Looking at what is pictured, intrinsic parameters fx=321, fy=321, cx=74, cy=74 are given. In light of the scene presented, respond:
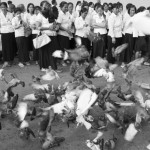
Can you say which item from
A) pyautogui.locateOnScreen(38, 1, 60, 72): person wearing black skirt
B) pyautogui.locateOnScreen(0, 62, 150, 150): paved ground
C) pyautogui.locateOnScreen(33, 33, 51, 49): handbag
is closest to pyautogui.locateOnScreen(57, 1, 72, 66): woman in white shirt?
pyautogui.locateOnScreen(38, 1, 60, 72): person wearing black skirt

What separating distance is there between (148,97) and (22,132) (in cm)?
200

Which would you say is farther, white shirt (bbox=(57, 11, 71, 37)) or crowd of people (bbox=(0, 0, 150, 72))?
white shirt (bbox=(57, 11, 71, 37))

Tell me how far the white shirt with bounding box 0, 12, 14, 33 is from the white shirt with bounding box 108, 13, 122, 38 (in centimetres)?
239

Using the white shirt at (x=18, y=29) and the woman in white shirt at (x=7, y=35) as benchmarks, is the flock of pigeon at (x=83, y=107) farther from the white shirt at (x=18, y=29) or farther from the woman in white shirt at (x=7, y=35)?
the woman in white shirt at (x=7, y=35)

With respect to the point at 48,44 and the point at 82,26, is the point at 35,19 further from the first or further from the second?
the point at 82,26

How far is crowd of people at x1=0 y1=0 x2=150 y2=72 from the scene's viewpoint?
753cm

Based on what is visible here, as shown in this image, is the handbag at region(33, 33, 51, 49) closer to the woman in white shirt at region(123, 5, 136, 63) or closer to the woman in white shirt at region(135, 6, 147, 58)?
the woman in white shirt at region(123, 5, 136, 63)

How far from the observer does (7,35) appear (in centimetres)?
780

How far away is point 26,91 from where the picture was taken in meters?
6.22

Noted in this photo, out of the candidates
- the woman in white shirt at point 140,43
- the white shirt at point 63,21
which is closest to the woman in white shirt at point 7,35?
the white shirt at point 63,21

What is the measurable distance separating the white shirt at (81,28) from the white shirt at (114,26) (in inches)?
22.7

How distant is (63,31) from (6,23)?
1391 mm

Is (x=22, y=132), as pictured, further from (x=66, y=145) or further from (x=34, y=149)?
(x=66, y=145)

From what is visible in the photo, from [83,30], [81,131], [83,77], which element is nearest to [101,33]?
[83,30]
